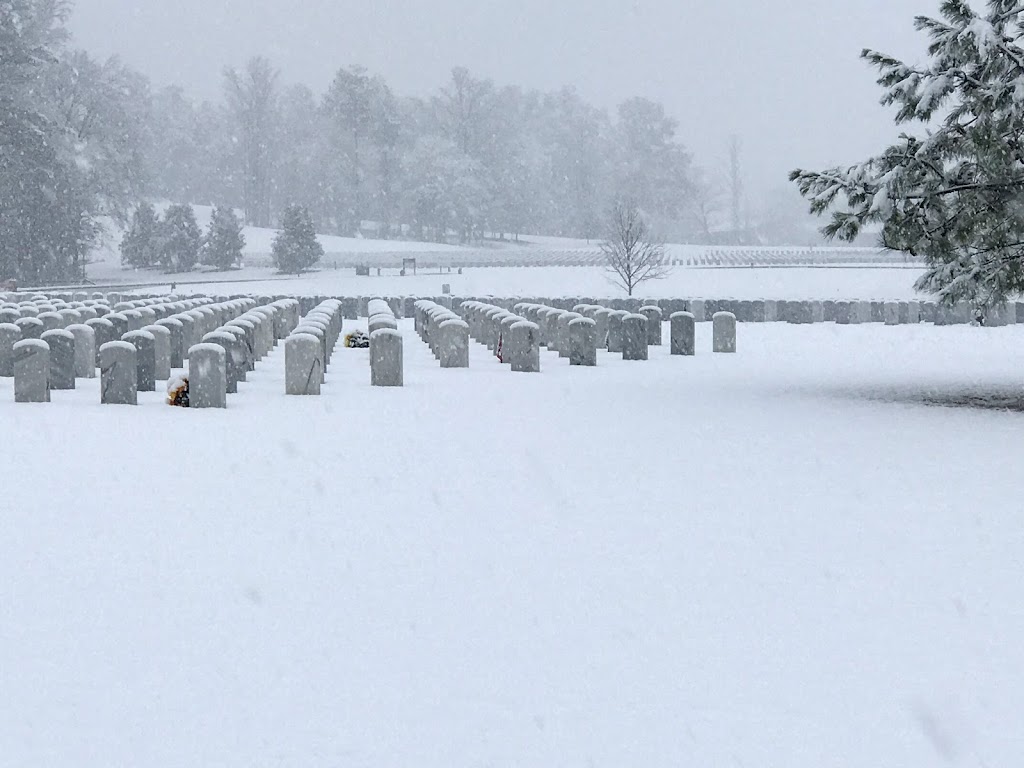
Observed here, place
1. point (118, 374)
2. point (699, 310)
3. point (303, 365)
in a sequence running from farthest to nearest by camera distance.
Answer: point (699, 310) < point (303, 365) < point (118, 374)

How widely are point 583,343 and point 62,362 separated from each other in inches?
346

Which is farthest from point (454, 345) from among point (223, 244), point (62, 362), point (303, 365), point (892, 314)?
point (223, 244)

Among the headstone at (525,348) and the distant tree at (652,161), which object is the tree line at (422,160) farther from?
the headstone at (525,348)

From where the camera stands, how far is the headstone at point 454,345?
2152 centimetres

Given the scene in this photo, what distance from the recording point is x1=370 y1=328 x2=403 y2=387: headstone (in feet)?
59.8

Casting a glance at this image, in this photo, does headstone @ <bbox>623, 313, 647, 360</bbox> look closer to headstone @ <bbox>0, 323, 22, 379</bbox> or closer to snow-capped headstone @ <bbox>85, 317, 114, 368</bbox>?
snow-capped headstone @ <bbox>85, 317, 114, 368</bbox>

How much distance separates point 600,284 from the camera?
6412 cm

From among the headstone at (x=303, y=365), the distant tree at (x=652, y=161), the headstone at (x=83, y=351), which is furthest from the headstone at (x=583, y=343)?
the distant tree at (x=652, y=161)

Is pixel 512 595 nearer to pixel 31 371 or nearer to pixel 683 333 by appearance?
pixel 31 371

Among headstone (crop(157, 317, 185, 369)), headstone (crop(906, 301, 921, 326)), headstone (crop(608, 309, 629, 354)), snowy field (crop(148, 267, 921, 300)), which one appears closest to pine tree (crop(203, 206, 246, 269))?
snowy field (crop(148, 267, 921, 300))

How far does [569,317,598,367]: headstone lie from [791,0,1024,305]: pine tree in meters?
6.98

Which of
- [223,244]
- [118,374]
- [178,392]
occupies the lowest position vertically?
[178,392]

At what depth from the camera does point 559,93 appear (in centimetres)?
14775

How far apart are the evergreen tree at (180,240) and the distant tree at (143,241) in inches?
27.8
